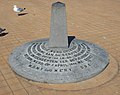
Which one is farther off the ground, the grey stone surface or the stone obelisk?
the stone obelisk

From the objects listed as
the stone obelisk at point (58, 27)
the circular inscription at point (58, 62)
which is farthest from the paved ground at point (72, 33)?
the stone obelisk at point (58, 27)

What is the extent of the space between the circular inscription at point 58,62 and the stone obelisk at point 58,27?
189mm

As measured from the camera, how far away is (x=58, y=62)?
20.1ft

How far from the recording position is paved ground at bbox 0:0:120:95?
5.43 m

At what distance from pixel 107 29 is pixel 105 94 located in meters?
5.09

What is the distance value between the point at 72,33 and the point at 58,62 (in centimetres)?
336

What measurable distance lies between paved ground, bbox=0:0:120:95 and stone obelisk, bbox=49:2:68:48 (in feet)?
4.83

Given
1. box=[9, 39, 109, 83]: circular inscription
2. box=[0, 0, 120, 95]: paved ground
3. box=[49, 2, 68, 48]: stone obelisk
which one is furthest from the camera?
box=[49, 2, 68, 48]: stone obelisk

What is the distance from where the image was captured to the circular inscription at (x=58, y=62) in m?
5.73

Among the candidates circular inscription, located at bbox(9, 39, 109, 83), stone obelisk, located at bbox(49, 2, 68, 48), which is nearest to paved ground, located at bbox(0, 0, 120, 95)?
circular inscription, located at bbox(9, 39, 109, 83)

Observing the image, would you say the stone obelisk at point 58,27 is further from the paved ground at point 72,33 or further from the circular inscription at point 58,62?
the paved ground at point 72,33

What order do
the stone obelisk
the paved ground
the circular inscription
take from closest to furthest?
the paved ground < the circular inscription < the stone obelisk

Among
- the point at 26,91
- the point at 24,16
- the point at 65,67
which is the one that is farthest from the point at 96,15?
the point at 26,91

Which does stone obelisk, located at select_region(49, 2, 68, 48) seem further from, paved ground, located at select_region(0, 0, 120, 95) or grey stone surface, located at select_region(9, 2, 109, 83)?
paved ground, located at select_region(0, 0, 120, 95)
